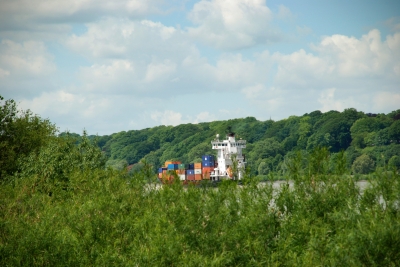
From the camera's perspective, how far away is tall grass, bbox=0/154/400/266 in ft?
99.2

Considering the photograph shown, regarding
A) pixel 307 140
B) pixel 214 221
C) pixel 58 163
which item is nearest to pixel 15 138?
pixel 58 163

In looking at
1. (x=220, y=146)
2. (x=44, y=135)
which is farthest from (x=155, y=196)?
(x=220, y=146)

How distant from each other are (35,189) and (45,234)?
15.1m

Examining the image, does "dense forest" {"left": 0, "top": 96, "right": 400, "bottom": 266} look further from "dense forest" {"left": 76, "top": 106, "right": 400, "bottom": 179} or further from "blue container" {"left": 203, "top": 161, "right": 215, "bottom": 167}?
"dense forest" {"left": 76, "top": 106, "right": 400, "bottom": 179}

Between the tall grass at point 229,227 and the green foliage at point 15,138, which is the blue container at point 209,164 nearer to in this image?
the green foliage at point 15,138

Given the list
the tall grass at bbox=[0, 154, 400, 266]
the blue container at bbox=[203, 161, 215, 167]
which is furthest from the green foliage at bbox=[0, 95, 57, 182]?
the blue container at bbox=[203, 161, 215, 167]

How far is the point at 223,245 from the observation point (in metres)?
33.7

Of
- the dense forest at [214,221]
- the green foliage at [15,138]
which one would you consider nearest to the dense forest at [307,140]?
the green foliage at [15,138]

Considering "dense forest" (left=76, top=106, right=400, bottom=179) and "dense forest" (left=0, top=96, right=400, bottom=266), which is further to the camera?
"dense forest" (left=76, top=106, right=400, bottom=179)

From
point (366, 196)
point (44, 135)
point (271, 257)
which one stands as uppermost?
point (44, 135)

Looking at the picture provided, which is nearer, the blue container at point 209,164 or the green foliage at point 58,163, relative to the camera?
the green foliage at point 58,163

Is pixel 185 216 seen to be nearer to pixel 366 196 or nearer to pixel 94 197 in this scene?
pixel 366 196

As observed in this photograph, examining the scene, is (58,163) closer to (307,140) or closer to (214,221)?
(214,221)

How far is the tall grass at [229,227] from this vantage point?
99.2ft
